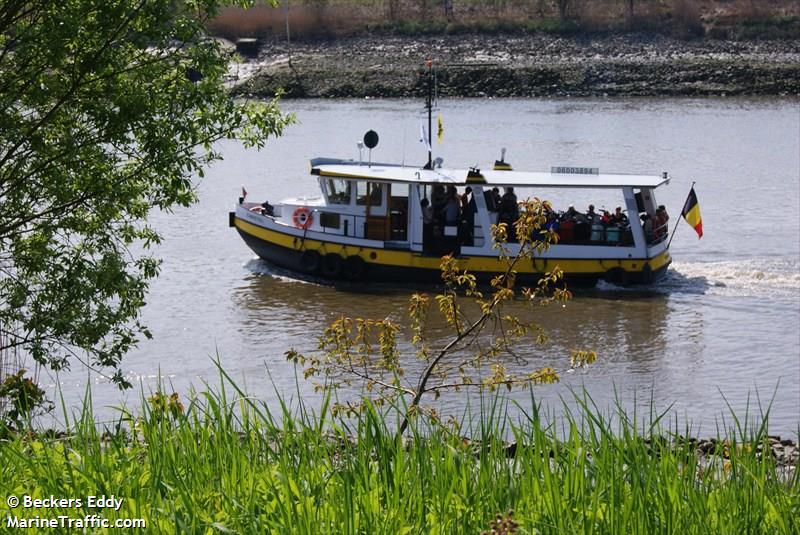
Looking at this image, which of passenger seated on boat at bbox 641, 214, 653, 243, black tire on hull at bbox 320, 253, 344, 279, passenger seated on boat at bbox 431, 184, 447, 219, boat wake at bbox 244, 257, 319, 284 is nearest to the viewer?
passenger seated on boat at bbox 641, 214, 653, 243

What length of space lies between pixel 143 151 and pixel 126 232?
1.10 metres

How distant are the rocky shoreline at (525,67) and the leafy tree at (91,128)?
→ 207 feet

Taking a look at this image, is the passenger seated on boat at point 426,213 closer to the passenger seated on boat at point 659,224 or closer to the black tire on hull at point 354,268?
the black tire on hull at point 354,268

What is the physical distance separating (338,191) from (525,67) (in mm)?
55022

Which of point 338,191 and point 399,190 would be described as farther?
point 338,191

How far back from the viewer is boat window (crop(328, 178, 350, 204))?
26.2 metres

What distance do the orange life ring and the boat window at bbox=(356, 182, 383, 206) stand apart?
1172mm

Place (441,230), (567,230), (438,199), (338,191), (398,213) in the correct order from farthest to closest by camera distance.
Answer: (338,191), (398,213), (441,230), (438,199), (567,230)

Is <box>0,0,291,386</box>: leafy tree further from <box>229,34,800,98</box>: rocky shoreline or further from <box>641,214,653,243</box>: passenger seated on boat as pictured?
<box>229,34,800,98</box>: rocky shoreline

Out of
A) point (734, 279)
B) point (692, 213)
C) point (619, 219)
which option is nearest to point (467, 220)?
point (619, 219)

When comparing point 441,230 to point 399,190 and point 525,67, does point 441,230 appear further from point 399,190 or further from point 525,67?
point 525,67

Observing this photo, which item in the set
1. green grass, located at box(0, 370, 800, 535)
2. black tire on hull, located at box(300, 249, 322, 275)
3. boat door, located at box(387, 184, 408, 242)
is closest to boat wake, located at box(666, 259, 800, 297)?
boat door, located at box(387, 184, 408, 242)

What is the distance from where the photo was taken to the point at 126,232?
1288 centimetres

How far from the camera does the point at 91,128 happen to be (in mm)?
12125
